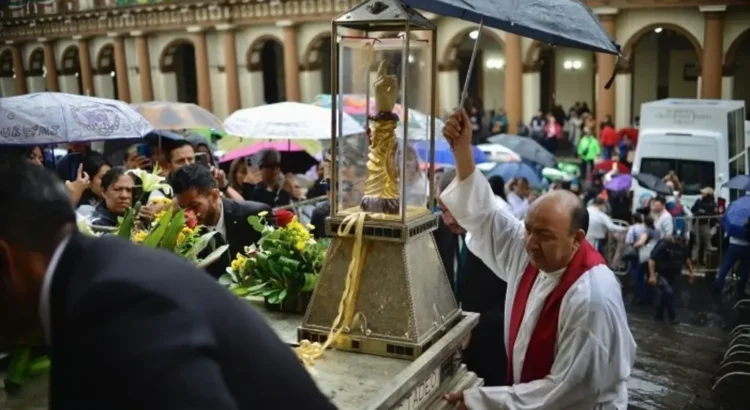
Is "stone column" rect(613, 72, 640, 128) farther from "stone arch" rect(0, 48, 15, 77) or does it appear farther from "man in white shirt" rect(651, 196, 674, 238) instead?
"stone arch" rect(0, 48, 15, 77)

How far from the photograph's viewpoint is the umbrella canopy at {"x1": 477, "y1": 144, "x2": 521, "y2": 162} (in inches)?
590

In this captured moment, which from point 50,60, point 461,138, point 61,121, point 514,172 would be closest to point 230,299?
point 461,138

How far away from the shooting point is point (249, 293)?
4.02 m

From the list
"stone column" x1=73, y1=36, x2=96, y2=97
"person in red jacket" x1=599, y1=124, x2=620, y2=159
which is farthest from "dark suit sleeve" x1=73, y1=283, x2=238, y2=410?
"stone column" x1=73, y1=36, x2=96, y2=97

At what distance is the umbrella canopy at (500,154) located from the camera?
590 inches

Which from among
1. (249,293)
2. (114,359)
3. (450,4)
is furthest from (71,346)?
(249,293)

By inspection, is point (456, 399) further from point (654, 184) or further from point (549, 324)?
point (654, 184)

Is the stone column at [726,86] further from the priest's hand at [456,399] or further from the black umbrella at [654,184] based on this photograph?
the priest's hand at [456,399]

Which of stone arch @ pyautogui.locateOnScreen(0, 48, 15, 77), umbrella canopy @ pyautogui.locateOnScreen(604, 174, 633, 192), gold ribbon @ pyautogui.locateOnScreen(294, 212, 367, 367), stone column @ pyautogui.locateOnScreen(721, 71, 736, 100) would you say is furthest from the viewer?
stone arch @ pyautogui.locateOnScreen(0, 48, 15, 77)

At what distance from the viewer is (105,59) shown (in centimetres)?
3047

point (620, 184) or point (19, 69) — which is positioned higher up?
point (19, 69)

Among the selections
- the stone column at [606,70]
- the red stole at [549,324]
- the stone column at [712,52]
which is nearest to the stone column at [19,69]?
the stone column at [606,70]

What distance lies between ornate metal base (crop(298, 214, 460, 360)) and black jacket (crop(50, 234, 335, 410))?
5.45 ft

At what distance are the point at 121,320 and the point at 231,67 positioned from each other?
2579 cm
